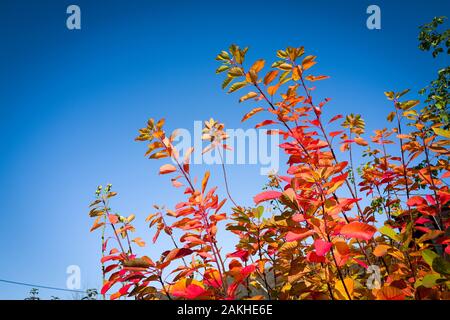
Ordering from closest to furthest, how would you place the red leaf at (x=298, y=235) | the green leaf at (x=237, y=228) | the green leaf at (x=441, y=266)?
the green leaf at (x=441, y=266)
the red leaf at (x=298, y=235)
the green leaf at (x=237, y=228)

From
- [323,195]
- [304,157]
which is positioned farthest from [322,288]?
[304,157]

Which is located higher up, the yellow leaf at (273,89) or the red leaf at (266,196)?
the yellow leaf at (273,89)

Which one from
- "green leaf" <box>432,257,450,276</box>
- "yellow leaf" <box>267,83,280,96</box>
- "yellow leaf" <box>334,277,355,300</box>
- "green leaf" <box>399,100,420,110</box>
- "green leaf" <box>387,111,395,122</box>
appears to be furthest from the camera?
"green leaf" <box>387,111,395,122</box>

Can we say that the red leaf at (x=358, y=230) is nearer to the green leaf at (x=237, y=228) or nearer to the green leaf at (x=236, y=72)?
the green leaf at (x=237, y=228)

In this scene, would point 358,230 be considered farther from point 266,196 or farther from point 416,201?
point 416,201

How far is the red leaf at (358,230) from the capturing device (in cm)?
92

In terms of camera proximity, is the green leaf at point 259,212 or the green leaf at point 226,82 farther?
the green leaf at point 226,82

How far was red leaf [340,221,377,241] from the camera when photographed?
923mm

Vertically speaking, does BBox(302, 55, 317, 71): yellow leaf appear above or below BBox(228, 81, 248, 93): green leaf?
above

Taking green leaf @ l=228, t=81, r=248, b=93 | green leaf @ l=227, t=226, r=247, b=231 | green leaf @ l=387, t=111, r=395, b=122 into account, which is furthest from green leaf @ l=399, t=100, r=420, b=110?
green leaf @ l=227, t=226, r=247, b=231

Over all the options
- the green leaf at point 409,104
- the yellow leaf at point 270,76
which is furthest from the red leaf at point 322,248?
the green leaf at point 409,104

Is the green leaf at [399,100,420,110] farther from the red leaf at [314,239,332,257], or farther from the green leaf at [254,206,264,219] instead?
the red leaf at [314,239,332,257]
